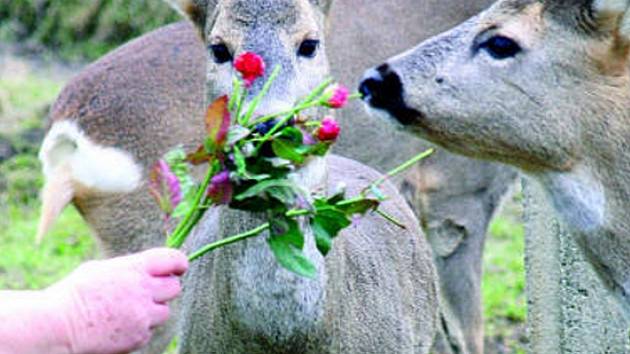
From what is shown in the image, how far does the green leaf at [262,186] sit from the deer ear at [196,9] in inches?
53.4

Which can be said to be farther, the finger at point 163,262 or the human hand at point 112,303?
the finger at point 163,262

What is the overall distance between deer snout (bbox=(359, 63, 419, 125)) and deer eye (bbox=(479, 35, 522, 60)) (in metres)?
0.25

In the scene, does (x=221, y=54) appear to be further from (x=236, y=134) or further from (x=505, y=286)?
(x=505, y=286)

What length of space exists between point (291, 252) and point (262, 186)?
0.17 meters

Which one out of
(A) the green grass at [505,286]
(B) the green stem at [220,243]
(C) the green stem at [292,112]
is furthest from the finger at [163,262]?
(A) the green grass at [505,286]

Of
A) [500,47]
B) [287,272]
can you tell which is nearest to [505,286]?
[287,272]

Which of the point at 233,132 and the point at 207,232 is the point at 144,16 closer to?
the point at 207,232

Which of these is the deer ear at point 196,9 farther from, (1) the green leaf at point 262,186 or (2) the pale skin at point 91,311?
(2) the pale skin at point 91,311

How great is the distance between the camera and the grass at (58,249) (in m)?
8.63

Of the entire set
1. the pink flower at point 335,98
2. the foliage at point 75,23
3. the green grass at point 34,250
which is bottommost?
the green grass at point 34,250

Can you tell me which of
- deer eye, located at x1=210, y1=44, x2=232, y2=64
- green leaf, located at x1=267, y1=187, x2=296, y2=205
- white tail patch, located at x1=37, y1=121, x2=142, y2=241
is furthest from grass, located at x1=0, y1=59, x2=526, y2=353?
green leaf, located at x1=267, y1=187, x2=296, y2=205

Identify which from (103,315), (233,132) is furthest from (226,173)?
Result: (103,315)

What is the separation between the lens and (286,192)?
3863 mm

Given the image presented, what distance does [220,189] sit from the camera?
3734 mm
